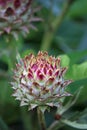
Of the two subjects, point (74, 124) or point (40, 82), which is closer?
point (40, 82)

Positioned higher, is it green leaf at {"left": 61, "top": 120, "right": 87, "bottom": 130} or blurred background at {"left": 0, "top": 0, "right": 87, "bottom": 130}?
blurred background at {"left": 0, "top": 0, "right": 87, "bottom": 130}

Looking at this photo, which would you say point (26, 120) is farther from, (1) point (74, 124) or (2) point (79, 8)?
(2) point (79, 8)

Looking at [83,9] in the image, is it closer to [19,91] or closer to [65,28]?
[65,28]

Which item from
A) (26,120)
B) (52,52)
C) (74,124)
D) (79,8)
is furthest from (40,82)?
(79,8)

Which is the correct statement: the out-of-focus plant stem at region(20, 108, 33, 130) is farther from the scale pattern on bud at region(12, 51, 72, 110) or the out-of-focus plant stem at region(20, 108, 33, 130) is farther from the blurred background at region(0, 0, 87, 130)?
the scale pattern on bud at region(12, 51, 72, 110)

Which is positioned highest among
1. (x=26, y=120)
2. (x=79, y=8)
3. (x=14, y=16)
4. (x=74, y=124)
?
(x=79, y=8)

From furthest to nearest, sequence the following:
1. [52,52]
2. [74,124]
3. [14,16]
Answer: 1. [52,52]
2. [14,16]
3. [74,124]

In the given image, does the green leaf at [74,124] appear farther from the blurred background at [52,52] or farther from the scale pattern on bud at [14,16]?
the scale pattern on bud at [14,16]

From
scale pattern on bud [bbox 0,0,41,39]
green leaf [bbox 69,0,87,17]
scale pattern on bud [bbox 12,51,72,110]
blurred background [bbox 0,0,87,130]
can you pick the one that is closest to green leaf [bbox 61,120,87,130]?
blurred background [bbox 0,0,87,130]
